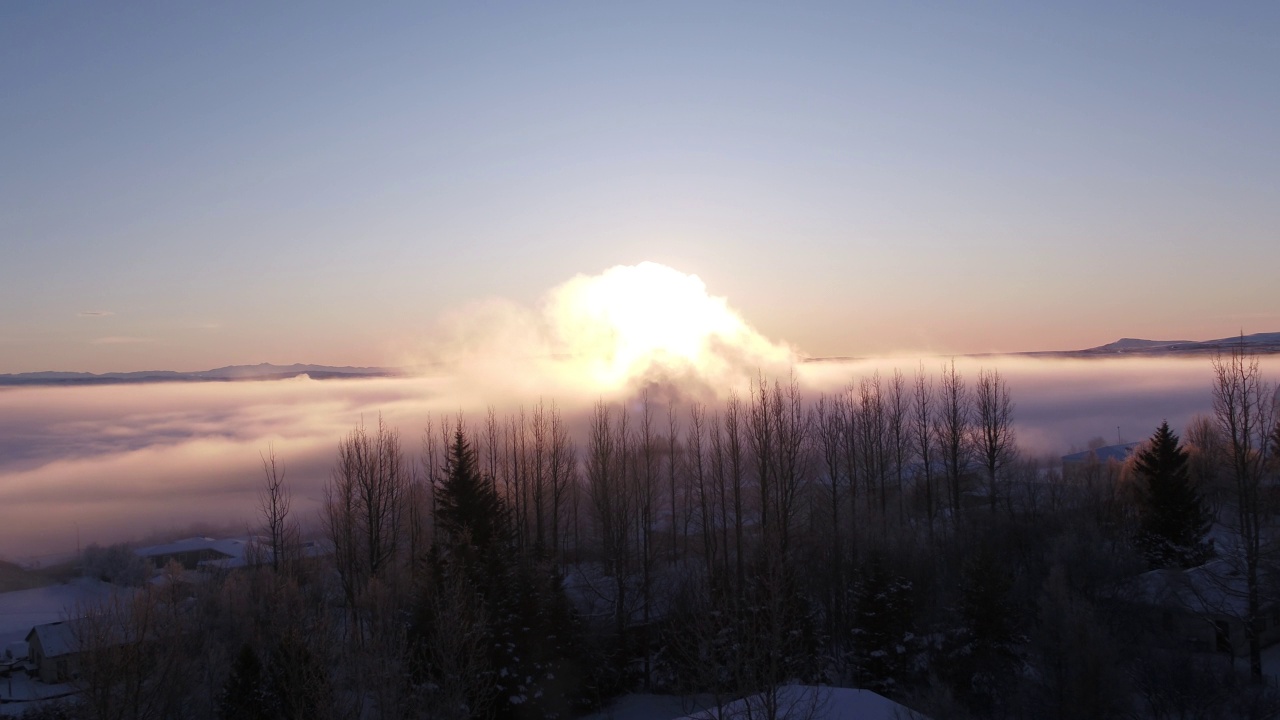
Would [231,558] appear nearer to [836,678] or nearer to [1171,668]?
[836,678]

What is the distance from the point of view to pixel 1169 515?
34406 mm

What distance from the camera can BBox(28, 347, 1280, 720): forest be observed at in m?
18.4

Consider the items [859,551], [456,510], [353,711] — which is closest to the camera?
[353,711]

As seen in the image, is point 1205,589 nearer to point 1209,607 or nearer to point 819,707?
point 1209,607

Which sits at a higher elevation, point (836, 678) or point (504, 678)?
point (504, 678)

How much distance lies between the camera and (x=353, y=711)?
1653 centimetres

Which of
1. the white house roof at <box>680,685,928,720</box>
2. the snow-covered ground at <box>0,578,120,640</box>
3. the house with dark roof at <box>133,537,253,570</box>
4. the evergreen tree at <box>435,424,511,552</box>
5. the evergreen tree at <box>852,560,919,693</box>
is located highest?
the evergreen tree at <box>435,424,511,552</box>

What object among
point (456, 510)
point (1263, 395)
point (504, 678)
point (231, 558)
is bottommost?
point (231, 558)

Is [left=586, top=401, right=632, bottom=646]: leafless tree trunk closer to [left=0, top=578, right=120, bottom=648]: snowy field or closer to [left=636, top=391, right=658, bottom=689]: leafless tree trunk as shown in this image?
[left=636, top=391, right=658, bottom=689]: leafless tree trunk

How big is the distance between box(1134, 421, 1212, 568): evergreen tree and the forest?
0.36ft

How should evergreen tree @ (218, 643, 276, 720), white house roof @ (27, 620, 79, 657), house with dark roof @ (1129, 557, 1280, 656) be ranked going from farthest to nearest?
white house roof @ (27, 620, 79, 657) < house with dark roof @ (1129, 557, 1280, 656) < evergreen tree @ (218, 643, 276, 720)

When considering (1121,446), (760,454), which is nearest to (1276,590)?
(760,454)

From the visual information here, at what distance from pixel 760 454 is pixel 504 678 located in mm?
16847

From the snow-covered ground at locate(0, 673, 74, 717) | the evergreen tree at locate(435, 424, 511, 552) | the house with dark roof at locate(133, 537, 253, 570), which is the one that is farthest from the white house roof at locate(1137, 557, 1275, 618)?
the house with dark roof at locate(133, 537, 253, 570)
